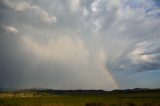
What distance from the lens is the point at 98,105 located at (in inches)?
2269

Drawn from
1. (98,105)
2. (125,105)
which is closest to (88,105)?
(98,105)

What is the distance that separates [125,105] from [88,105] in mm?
8125

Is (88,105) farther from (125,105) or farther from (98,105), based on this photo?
(125,105)

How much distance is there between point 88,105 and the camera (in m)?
58.6

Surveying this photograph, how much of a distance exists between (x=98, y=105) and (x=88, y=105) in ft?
7.79

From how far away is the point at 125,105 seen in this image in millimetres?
57031
